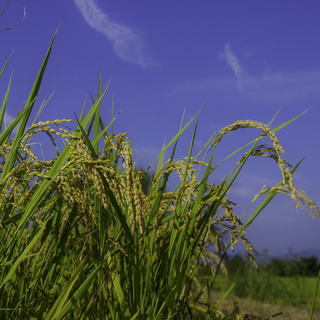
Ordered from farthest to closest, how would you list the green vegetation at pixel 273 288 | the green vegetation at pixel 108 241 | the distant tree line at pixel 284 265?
1. the distant tree line at pixel 284 265
2. the green vegetation at pixel 273 288
3. the green vegetation at pixel 108 241

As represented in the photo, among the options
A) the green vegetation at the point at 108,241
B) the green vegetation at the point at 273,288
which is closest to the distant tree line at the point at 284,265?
the green vegetation at the point at 273,288

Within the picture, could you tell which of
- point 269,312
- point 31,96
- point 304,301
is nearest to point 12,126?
point 31,96

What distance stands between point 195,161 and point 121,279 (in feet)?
2.43

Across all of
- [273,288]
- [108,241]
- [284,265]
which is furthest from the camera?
[284,265]

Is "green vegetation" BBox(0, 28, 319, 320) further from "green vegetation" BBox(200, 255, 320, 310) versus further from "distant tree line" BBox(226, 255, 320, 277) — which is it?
"distant tree line" BBox(226, 255, 320, 277)

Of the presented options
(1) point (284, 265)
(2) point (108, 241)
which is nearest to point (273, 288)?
(1) point (284, 265)

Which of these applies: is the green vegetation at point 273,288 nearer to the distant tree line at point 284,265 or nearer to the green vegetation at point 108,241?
the distant tree line at point 284,265


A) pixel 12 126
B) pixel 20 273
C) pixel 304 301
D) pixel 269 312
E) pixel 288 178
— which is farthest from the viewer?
pixel 304 301

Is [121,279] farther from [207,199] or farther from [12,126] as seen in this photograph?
[12,126]

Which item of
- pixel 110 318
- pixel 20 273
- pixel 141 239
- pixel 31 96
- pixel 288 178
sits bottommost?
pixel 110 318

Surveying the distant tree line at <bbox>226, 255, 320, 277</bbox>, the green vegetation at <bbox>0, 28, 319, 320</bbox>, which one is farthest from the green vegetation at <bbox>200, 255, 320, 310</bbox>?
the green vegetation at <bbox>0, 28, 319, 320</bbox>

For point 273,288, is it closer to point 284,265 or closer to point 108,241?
point 284,265

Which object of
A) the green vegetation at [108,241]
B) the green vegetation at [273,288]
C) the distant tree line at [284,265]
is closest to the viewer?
the green vegetation at [108,241]

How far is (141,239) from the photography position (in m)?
2.45
